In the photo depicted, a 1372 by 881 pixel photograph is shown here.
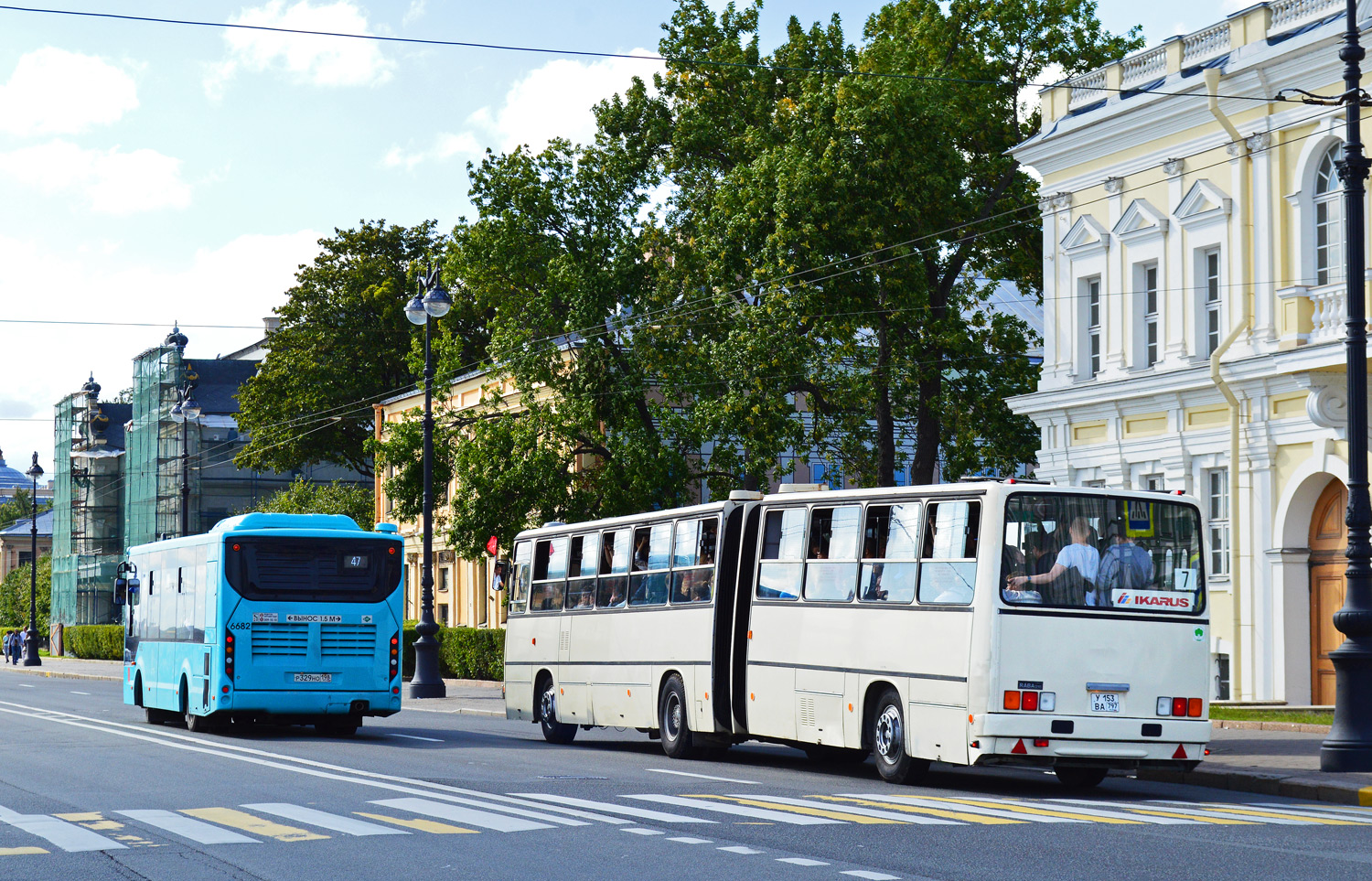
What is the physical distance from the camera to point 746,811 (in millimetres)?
14211

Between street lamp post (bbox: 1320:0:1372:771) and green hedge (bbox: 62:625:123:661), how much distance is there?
7029cm

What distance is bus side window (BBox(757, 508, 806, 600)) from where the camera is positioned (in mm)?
19625

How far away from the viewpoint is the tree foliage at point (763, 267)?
121 ft

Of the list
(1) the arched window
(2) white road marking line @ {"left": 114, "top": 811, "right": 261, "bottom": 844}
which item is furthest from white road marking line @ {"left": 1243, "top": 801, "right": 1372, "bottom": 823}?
(1) the arched window

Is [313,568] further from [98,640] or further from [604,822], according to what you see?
[98,640]

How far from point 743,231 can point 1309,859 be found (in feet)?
90.0

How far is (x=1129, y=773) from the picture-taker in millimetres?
19297

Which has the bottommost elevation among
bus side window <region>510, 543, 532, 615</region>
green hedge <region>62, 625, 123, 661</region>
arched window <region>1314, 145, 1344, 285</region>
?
green hedge <region>62, 625, 123, 661</region>

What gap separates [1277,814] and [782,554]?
22.3 feet

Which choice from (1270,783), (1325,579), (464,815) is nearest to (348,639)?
(464,815)

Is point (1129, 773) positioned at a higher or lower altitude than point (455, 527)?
lower

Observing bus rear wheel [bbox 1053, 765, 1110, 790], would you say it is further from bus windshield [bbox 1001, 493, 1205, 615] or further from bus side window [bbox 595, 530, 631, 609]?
bus side window [bbox 595, 530, 631, 609]

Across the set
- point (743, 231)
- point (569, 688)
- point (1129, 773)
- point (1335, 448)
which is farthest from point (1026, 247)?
point (1129, 773)

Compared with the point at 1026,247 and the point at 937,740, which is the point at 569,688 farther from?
the point at 1026,247
